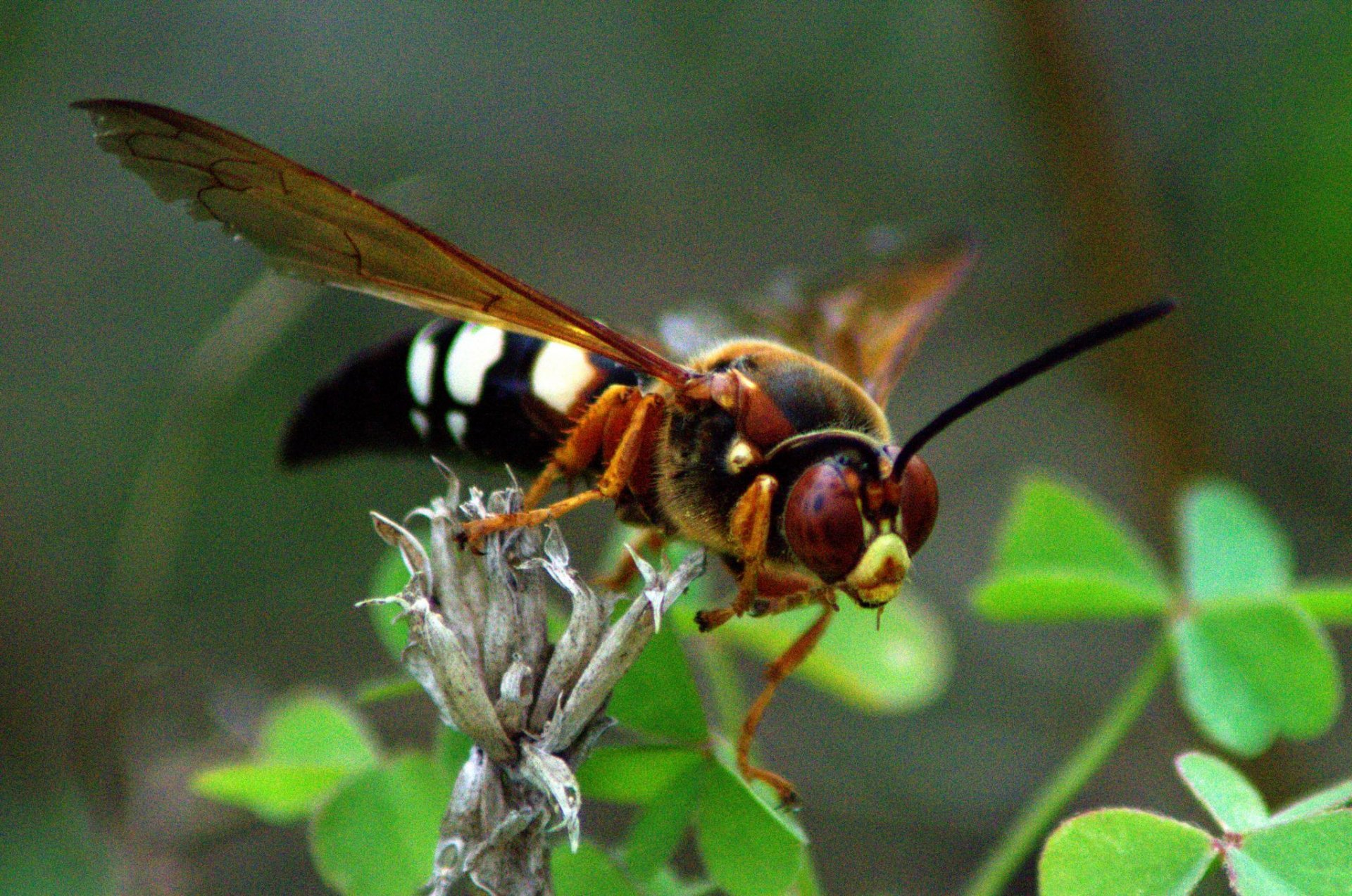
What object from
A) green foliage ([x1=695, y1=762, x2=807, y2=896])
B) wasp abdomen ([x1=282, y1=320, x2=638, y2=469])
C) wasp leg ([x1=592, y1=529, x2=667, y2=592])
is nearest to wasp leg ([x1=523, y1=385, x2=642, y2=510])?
wasp abdomen ([x1=282, y1=320, x2=638, y2=469])

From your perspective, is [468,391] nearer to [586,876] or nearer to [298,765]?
[298,765]

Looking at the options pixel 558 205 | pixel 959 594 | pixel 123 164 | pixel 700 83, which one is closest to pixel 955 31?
pixel 700 83

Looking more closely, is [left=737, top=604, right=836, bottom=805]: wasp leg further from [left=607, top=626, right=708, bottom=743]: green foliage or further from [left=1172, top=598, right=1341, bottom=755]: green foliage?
[left=1172, top=598, right=1341, bottom=755]: green foliage

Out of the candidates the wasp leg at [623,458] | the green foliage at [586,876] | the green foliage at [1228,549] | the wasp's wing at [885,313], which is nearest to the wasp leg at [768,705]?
the green foliage at [586,876]

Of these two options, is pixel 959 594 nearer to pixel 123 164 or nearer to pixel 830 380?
pixel 830 380

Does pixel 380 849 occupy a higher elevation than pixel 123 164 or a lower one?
lower

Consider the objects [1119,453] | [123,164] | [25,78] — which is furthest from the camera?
[1119,453]

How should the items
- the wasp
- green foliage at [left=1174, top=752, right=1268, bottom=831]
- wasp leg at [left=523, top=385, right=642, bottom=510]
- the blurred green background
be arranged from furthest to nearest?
the blurred green background → wasp leg at [left=523, top=385, right=642, bottom=510] → the wasp → green foliage at [left=1174, top=752, right=1268, bottom=831]
